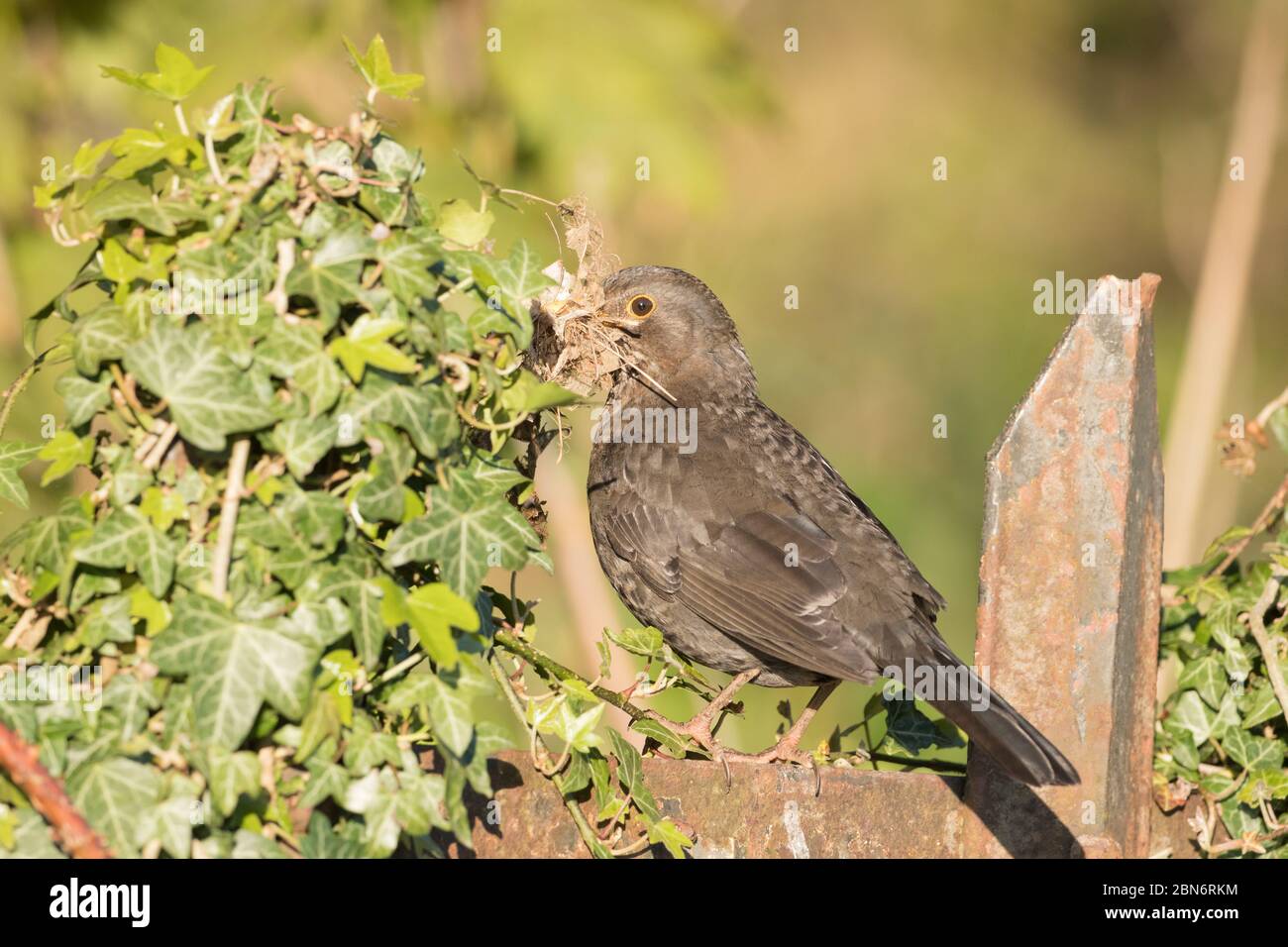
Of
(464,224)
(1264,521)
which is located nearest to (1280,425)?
(1264,521)

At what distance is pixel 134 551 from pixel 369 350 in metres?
0.45

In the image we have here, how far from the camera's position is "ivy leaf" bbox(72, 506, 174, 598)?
2.02 m

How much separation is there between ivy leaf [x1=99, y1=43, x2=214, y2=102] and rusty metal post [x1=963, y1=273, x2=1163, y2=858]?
6.01ft

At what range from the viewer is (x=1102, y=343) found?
10.1 ft

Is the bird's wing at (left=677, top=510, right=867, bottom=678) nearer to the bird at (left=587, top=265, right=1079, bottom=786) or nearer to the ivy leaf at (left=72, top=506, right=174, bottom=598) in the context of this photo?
the bird at (left=587, top=265, right=1079, bottom=786)

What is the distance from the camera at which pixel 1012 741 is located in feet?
A: 9.20

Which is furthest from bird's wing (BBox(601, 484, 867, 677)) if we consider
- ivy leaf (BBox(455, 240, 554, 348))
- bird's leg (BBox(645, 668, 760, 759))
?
ivy leaf (BBox(455, 240, 554, 348))

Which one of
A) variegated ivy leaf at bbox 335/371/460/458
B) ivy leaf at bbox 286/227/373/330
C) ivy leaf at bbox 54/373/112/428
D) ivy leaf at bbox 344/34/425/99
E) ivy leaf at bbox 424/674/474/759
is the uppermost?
ivy leaf at bbox 344/34/425/99

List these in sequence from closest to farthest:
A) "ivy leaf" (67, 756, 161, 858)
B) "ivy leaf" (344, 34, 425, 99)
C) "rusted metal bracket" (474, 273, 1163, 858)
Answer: "ivy leaf" (67, 756, 161, 858), "ivy leaf" (344, 34, 425, 99), "rusted metal bracket" (474, 273, 1163, 858)

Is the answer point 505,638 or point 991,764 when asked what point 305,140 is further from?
point 991,764

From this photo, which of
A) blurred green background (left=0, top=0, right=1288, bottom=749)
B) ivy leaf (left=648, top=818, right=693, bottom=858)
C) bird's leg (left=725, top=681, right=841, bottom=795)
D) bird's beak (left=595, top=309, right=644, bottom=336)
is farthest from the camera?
blurred green background (left=0, top=0, right=1288, bottom=749)

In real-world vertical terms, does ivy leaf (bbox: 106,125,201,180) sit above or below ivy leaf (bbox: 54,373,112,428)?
above

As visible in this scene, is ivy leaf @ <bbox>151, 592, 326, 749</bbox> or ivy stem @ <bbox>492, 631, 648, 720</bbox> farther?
ivy stem @ <bbox>492, 631, 648, 720</bbox>

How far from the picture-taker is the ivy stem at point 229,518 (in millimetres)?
2039
